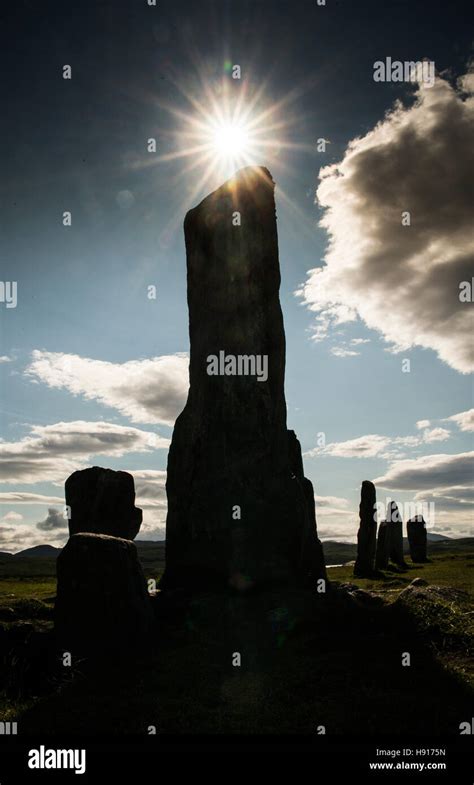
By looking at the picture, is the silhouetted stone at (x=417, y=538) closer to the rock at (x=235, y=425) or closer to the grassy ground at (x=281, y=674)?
the rock at (x=235, y=425)

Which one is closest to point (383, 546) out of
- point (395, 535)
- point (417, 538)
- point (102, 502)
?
point (395, 535)

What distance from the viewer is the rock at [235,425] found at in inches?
701

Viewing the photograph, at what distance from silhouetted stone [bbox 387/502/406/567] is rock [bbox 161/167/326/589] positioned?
27025 millimetres

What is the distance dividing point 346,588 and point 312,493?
944cm

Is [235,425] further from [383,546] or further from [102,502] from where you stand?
[383,546]

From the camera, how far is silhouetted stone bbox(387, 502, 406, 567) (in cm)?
4566

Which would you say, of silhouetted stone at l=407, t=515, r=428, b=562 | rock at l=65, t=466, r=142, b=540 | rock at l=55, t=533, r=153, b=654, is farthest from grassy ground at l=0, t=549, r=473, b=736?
silhouetted stone at l=407, t=515, r=428, b=562

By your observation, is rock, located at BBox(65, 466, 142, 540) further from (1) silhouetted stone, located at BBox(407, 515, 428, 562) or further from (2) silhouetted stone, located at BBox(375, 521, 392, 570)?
(1) silhouetted stone, located at BBox(407, 515, 428, 562)

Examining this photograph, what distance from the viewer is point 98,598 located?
12.8 meters

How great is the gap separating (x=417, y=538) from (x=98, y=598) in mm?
45440

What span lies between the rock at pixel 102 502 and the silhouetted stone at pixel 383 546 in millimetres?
21826

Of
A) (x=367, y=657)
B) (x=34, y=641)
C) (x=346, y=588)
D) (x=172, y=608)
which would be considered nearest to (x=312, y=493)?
(x=346, y=588)

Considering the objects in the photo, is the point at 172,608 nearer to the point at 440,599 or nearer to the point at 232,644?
the point at 232,644

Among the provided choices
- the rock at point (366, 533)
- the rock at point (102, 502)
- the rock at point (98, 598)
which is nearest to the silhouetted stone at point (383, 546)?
the rock at point (366, 533)
